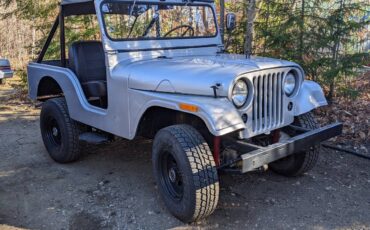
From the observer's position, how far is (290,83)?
3.62 metres

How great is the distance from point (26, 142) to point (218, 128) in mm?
3996


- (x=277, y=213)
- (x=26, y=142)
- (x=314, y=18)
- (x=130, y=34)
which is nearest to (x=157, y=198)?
(x=277, y=213)

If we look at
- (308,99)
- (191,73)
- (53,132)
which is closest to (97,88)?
(53,132)

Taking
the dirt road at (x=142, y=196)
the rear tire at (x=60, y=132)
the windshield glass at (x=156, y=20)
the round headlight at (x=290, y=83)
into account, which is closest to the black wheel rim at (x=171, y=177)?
the dirt road at (x=142, y=196)

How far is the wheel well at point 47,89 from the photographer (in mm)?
5227

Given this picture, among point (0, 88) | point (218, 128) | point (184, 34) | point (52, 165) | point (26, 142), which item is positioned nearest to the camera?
point (218, 128)

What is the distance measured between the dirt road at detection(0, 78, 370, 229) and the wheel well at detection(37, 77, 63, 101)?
807mm

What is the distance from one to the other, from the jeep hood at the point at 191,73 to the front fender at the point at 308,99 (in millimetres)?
359

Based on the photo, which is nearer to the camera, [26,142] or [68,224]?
[68,224]

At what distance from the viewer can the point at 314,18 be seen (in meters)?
6.39

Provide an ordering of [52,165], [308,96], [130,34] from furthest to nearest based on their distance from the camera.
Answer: [52,165] → [130,34] → [308,96]

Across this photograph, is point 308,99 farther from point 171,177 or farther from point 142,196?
point 142,196

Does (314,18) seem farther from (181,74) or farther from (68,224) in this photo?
(68,224)

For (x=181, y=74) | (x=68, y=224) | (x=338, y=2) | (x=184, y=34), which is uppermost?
(x=338, y=2)
